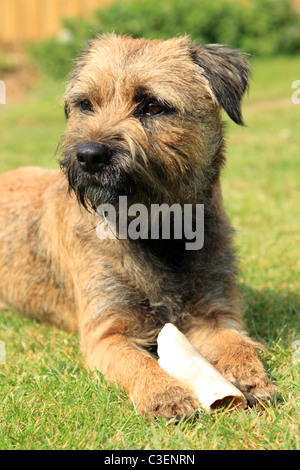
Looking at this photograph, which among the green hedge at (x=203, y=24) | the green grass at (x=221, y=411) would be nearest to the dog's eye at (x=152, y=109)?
the green grass at (x=221, y=411)

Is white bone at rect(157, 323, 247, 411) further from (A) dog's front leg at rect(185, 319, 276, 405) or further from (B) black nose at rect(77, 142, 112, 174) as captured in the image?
(B) black nose at rect(77, 142, 112, 174)

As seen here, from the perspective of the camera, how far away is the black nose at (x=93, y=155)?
3145mm

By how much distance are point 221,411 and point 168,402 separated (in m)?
0.28

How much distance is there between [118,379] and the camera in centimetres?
332

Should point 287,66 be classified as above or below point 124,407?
above

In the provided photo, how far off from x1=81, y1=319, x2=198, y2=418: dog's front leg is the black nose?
1.03m

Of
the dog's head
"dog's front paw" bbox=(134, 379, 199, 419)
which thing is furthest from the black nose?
"dog's front paw" bbox=(134, 379, 199, 419)

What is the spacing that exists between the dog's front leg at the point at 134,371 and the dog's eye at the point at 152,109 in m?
1.31

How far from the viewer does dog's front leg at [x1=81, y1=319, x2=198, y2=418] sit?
9.78ft

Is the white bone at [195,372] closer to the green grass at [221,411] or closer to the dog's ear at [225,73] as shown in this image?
the green grass at [221,411]
